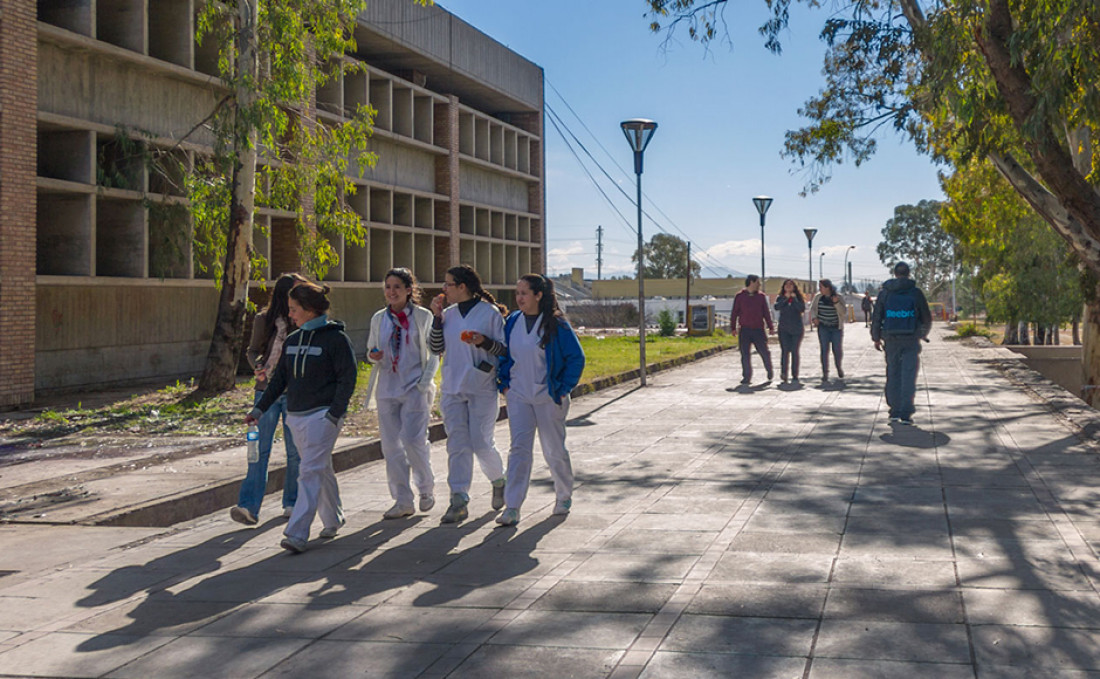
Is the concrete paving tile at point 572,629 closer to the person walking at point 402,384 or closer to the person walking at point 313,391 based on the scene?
the person walking at point 313,391

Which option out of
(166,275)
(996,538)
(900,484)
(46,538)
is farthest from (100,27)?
(996,538)

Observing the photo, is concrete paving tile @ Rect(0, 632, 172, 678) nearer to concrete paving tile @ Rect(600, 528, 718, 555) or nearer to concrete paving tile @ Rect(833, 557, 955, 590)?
concrete paving tile @ Rect(600, 528, 718, 555)

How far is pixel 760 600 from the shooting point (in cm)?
528

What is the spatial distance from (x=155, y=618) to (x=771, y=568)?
3.12 meters

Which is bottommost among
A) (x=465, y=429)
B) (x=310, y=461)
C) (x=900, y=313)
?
(x=310, y=461)

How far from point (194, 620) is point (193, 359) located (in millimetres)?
16832

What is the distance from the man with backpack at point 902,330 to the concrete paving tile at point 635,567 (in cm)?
709

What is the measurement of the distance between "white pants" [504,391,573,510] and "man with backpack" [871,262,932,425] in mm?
6048

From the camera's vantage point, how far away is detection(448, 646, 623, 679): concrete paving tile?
4277mm

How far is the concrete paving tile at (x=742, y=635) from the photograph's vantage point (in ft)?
14.8

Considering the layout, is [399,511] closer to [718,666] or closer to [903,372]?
[718,666]

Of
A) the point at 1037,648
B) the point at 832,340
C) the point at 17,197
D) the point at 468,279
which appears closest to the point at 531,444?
the point at 468,279

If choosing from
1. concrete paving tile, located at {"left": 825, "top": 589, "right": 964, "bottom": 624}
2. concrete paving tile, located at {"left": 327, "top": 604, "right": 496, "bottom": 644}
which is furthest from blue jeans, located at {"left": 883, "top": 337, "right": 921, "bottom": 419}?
concrete paving tile, located at {"left": 327, "top": 604, "right": 496, "bottom": 644}

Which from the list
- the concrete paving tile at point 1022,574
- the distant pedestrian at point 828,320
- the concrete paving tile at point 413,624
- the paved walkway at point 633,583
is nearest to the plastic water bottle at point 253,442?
the paved walkway at point 633,583
